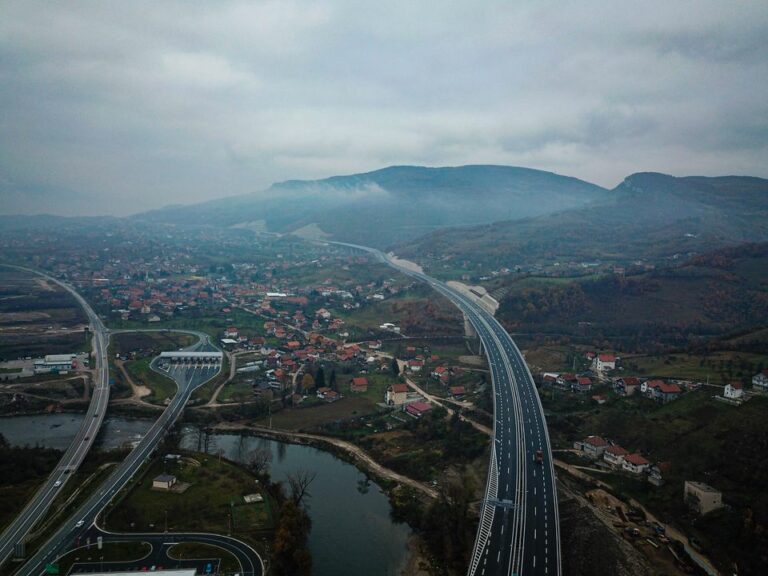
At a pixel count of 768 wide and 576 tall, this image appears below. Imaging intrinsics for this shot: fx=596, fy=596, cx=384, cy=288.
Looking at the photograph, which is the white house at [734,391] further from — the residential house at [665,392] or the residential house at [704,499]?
A: the residential house at [704,499]

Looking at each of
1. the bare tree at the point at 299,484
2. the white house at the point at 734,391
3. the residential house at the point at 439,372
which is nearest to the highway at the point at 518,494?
the residential house at the point at 439,372

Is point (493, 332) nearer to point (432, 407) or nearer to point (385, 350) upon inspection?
point (385, 350)

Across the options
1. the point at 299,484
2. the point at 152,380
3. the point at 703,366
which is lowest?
the point at 152,380

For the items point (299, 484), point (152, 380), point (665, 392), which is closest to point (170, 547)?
point (299, 484)

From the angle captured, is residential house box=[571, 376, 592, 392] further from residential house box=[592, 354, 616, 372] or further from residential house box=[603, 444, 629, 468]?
residential house box=[603, 444, 629, 468]

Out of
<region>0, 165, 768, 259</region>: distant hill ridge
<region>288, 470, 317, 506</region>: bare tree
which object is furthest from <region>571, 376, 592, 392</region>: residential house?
<region>0, 165, 768, 259</region>: distant hill ridge

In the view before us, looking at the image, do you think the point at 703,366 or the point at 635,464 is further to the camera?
the point at 703,366

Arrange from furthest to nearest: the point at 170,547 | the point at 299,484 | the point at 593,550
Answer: the point at 299,484 < the point at 170,547 < the point at 593,550

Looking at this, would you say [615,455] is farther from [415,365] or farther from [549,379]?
[415,365]
